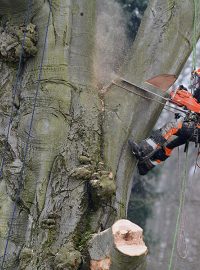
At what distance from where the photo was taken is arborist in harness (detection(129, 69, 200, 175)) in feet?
18.7

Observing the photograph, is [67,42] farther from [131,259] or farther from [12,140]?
[131,259]

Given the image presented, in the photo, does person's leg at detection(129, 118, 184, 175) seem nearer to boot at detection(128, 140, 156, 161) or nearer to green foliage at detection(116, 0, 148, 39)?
boot at detection(128, 140, 156, 161)

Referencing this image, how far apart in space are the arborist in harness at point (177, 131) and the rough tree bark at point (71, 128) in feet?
1.63

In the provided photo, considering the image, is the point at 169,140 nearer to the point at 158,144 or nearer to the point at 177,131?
the point at 177,131

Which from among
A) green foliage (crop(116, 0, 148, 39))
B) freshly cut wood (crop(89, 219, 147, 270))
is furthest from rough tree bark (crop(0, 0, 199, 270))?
green foliage (crop(116, 0, 148, 39))

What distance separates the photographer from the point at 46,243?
4508 mm

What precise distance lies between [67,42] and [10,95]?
0.66 m

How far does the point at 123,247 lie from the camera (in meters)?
3.86

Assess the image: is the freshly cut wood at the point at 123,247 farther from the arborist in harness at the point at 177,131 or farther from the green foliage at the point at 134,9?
the green foliage at the point at 134,9

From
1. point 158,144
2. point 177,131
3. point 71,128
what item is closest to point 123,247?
point 71,128

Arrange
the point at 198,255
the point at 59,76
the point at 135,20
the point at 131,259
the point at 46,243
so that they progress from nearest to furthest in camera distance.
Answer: the point at 131,259
the point at 46,243
the point at 59,76
the point at 135,20
the point at 198,255

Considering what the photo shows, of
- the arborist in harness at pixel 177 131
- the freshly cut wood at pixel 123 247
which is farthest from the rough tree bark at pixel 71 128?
the arborist in harness at pixel 177 131

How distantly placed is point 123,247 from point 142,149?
1.49 metres

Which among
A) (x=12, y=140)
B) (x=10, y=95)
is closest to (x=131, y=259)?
(x=12, y=140)
